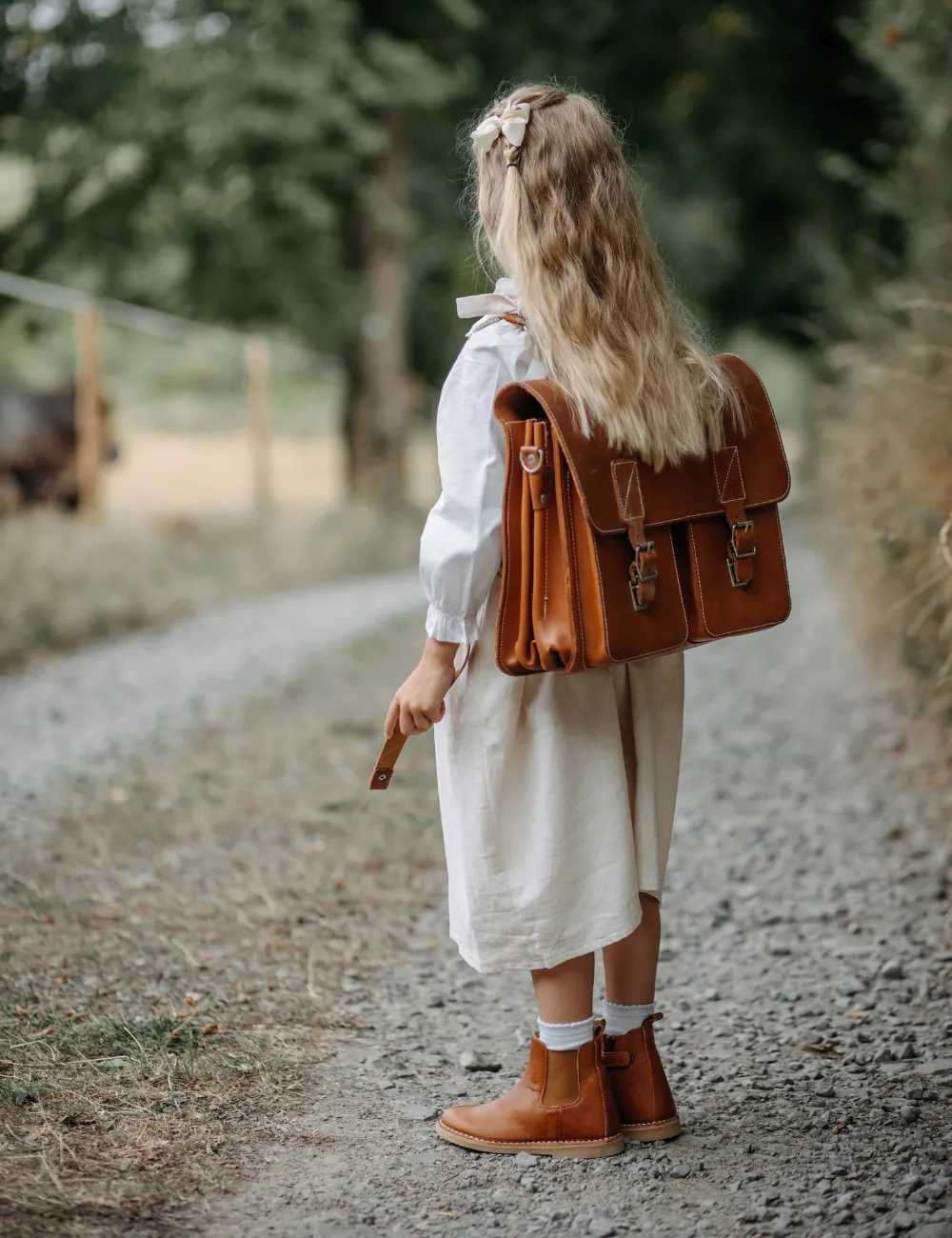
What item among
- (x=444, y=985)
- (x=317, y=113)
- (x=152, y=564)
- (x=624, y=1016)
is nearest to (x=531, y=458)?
(x=624, y=1016)

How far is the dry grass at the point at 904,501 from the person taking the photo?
4.43 m

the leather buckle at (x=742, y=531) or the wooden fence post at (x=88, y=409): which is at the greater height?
the wooden fence post at (x=88, y=409)

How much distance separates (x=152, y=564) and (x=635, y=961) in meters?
7.90

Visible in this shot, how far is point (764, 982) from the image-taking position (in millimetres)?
3543

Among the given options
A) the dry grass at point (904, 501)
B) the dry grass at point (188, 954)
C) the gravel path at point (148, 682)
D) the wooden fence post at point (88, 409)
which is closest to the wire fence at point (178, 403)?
the wooden fence post at point (88, 409)

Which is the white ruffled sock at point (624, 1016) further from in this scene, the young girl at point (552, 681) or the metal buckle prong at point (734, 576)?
the metal buckle prong at point (734, 576)

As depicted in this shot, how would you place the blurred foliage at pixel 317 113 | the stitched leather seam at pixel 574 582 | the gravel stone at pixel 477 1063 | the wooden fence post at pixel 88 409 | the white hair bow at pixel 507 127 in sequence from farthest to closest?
1. the blurred foliage at pixel 317 113
2. the wooden fence post at pixel 88 409
3. the gravel stone at pixel 477 1063
4. the white hair bow at pixel 507 127
5. the stitched leather seam at pixel 574 582

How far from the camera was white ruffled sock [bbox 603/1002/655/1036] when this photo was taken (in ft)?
8.77

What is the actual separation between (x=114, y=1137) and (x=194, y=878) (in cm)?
169

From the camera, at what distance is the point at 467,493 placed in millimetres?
2404

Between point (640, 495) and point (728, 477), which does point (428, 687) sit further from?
point (728, 477)

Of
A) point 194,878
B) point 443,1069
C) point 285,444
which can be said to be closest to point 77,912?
point 194,878

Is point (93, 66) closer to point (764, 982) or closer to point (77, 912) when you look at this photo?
point (77, 912)

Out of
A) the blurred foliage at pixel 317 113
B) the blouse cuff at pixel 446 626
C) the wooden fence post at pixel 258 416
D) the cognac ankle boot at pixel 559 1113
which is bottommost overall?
the cognac ankle boot at pixel 559 1113
